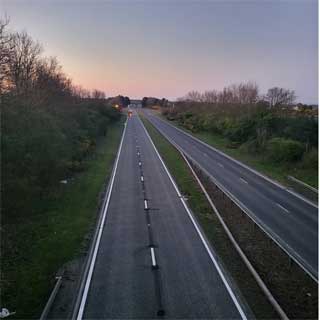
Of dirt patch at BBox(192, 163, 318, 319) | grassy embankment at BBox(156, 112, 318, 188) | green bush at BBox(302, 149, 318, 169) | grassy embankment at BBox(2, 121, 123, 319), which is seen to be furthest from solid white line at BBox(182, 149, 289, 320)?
green bush at BBox(302, 149, 318, 169)

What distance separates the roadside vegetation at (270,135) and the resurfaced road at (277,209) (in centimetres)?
348

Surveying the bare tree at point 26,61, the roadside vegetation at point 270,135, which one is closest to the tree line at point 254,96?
the roadside vegetation at point 270,135

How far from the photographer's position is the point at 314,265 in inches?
664

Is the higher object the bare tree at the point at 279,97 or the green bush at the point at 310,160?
the bare tree at the point at 279,97

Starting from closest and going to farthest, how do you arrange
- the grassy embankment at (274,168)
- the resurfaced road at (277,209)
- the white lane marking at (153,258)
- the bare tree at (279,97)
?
the white lane marking at (153,258), the resurfaced road at (277,209), the grassy embankment at (274,168), the bare tree at (279,97)

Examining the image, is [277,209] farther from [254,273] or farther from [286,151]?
[286,151]

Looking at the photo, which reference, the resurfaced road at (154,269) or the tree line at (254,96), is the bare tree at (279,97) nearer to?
the tree line at (254,96)

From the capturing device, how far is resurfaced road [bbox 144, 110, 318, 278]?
62.3ft

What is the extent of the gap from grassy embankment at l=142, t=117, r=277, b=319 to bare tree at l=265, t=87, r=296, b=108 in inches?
1752

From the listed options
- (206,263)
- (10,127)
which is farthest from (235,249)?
(10,127)

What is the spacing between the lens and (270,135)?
54.7m

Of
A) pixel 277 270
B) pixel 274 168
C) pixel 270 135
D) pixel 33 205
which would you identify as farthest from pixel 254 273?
pixel 270 135

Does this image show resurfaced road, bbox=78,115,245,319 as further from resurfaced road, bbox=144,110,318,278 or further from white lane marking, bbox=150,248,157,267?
resurfaced road, bbox=144,110,318,278

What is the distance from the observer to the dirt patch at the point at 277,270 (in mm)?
13500
